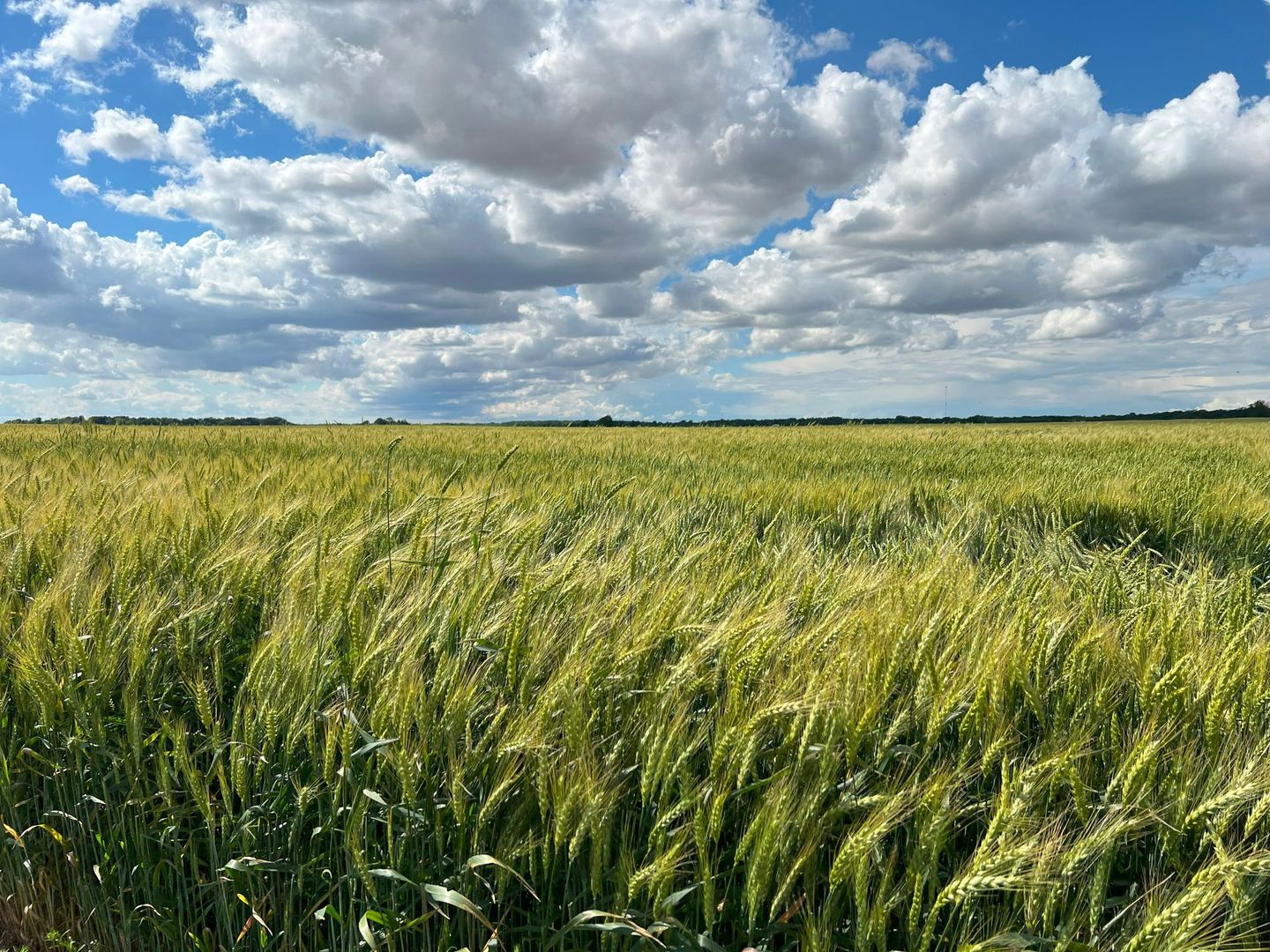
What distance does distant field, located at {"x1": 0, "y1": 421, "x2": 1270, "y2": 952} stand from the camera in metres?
1.12

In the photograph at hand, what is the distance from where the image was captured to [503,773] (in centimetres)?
124

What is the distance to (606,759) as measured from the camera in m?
1.28

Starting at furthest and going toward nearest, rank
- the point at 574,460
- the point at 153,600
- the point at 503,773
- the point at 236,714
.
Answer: the point at 574,460 < the point at 153,600 < the point at 236,714 < the point at 503,773

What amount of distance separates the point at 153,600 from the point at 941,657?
201 centimetres

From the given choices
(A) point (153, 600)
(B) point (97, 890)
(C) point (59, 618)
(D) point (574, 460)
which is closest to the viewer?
(B) point (97, 890)

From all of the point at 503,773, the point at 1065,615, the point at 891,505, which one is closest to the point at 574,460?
the point at 891,505

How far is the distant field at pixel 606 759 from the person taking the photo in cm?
112

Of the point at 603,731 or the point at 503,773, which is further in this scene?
the point at 603,731

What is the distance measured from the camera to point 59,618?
1.71 metres

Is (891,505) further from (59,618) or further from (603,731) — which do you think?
(59,618)

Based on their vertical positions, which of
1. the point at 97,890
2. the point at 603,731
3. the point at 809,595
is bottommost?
the point at 97,890

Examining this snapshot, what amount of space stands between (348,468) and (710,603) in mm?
3856

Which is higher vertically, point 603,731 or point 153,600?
point 153,600

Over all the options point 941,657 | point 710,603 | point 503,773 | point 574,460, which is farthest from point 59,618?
point 574,460
